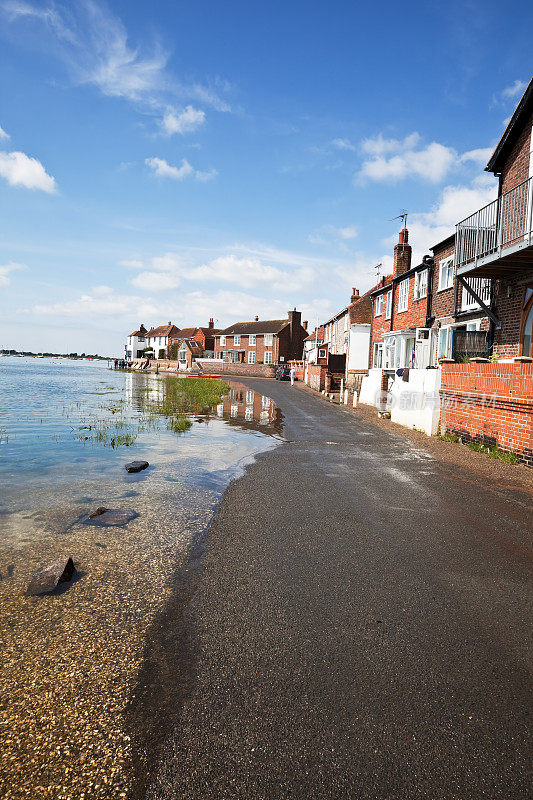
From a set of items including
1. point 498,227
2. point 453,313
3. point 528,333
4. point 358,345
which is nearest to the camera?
point 498,227

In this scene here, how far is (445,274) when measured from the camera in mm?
22375

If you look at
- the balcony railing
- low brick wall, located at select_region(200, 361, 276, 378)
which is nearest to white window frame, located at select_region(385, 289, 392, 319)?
the balcony railing

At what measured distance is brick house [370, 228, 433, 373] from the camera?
23.7 m

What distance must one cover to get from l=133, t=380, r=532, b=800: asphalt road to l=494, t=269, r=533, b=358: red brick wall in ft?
31.1

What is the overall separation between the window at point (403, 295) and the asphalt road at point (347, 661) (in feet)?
71.9

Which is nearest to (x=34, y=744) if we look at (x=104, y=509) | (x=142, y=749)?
(x=142, y=749)

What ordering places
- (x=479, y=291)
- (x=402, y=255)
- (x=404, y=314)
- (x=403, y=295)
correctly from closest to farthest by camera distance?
(x=479, y=291) → (x=404, y=314) → (x=403, y=295) → (x=402, y=255)

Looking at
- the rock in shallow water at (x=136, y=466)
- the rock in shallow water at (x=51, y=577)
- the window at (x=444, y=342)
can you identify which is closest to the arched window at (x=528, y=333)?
the window at (x=444, y=342)

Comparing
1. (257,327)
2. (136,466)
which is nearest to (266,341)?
(257,327)

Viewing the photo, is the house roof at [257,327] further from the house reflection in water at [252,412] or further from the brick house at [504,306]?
the brick house at [504,306]

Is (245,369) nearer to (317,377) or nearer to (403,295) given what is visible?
(317,377)

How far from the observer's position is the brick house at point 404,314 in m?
23.7

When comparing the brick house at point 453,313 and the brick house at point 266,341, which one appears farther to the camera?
the brick house at point 266,341

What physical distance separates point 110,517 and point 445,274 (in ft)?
67.0
